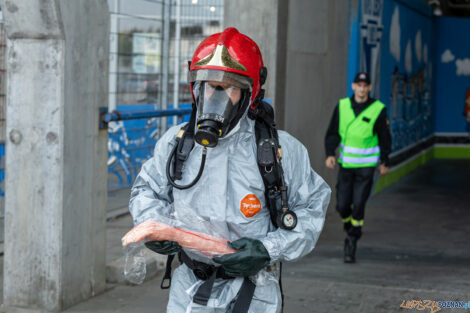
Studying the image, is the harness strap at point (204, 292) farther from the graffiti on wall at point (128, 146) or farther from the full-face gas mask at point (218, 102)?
the graffiti on wall at point (128, 146)

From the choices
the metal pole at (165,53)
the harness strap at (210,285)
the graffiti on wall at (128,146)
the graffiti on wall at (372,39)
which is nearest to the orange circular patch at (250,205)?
the harness strap at (210,285)

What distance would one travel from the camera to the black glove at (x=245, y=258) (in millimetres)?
2936

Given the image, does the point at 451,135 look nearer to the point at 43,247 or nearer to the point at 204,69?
the point at 43,247

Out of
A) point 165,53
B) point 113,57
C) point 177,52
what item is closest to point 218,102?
point 165,53

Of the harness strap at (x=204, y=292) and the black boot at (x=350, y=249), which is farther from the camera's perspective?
the black boot at (x=350, y=249)

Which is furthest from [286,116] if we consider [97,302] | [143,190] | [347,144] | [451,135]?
[451,135]

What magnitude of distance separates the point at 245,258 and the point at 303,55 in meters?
6.33

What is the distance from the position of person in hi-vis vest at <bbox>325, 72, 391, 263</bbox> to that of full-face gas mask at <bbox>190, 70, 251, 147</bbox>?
4316mm

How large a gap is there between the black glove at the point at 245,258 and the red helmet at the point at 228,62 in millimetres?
606

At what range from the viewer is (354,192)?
7383 millimetres

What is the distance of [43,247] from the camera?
530 cm

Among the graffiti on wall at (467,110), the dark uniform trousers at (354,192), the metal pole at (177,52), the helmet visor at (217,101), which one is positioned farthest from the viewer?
the graffiti on wall at (467,110)

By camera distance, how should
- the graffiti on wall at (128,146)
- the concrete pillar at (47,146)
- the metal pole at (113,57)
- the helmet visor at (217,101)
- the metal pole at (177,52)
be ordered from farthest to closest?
the metal pole at (177,52) → the metal pole at (113,57) → the graffiti on wall at (128,146) → the concrete pillar at (47,146) → the helmet visor at (217,101)

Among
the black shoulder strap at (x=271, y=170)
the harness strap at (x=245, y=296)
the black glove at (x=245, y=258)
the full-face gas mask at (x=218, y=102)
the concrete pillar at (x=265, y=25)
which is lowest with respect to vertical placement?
the harness strap at (x=245, y=296)
